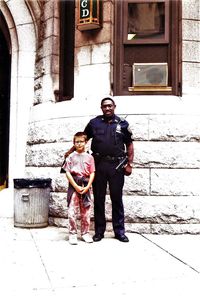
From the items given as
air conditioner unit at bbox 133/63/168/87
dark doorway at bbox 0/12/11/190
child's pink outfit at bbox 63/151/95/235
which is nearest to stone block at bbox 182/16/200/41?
air conditioner unit at bbox 133/63/168/87

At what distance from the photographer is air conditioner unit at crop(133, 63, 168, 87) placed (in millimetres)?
7602

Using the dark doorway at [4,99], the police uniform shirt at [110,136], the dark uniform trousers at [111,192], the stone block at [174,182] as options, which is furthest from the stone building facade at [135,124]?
the dark doorway at [4,99]

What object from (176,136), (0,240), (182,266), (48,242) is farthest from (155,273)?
(176,136)

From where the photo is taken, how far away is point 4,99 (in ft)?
32.1

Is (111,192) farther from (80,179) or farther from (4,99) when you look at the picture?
(4,99)

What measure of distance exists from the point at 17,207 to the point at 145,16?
4.00m

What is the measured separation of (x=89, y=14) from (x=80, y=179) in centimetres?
291

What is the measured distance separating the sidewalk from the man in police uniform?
276mm

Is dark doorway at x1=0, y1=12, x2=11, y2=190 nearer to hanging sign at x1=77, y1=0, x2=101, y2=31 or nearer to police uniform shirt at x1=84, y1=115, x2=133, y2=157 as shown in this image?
hanging sign at x1=77, y1=0, x2=101, y2=31

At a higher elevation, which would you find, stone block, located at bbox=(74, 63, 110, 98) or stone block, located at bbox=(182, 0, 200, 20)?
stone block, located at bbox=(182, 0, 200, 20)

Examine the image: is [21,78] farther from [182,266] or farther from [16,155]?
[182,266]

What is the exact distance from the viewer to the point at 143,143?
7.22 m

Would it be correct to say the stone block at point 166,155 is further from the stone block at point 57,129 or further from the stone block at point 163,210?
the stone block at point 57,129

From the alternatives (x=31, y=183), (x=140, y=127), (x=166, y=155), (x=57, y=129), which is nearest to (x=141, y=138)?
(x=140, y=127)
